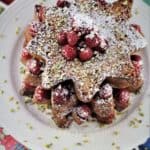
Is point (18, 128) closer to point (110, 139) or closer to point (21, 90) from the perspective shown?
point (21, 90)

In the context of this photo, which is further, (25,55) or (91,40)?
(25,55)

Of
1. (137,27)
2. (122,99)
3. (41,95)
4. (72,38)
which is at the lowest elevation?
(122,99)

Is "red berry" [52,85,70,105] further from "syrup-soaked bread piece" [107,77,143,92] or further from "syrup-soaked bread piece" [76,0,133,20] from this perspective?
"syrup-soaked bread piece" [76,0,133,20]

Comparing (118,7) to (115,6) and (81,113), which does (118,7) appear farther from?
(81,113)

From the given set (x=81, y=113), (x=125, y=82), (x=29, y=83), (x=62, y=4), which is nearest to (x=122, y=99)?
(x=125, y=82)

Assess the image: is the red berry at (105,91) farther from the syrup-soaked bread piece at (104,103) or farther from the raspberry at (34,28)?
the raspberry at (34,28)

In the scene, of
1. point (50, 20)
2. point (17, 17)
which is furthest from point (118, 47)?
point (17, 17)

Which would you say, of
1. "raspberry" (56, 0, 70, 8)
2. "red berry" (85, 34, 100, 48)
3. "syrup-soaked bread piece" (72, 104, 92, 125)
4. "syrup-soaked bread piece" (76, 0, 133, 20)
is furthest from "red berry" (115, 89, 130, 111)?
"raspberry" (56, 0, 70, 8)
